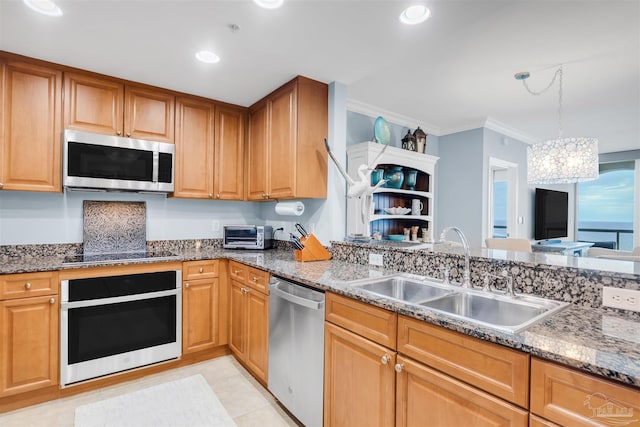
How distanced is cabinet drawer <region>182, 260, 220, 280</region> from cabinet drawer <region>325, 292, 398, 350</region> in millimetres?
1390

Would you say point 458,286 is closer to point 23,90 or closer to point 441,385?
point 441,385

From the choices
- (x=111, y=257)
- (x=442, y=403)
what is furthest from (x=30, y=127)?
(x=442, y=403)

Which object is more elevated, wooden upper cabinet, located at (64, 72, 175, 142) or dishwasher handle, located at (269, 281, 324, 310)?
wooden upper cabinet, located at (64, 72, 175, 142)

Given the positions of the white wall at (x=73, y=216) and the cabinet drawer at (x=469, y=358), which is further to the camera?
the white wall at (x=73, y=216)

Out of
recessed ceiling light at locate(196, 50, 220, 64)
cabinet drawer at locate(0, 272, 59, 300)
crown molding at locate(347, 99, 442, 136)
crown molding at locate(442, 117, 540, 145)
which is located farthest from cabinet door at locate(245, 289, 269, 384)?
crown molding at locate(442, 117, 540, 145)

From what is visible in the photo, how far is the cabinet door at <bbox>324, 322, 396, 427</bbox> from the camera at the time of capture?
137 cm

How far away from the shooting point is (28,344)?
6.69 ft

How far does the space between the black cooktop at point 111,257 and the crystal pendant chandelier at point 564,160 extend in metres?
3.50

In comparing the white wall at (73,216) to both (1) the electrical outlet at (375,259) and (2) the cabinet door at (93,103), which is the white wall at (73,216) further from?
(1) the electrical outlet at (375,259)

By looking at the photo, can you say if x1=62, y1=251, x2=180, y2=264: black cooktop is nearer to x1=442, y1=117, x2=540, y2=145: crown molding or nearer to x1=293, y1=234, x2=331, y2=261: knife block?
x1=293, y1=234, x2=331, y2=261: knife block

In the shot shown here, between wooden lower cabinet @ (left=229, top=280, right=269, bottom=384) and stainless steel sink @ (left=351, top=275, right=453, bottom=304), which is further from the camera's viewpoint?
wooden lower cabinet @ (left=229, top=280, right=269, bottom=384)

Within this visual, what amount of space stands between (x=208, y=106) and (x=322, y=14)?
1.73 meters

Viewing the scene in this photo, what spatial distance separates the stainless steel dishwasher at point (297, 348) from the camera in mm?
1738

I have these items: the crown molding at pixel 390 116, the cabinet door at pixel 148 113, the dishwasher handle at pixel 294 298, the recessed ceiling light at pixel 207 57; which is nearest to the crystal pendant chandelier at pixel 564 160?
the crown molding at pixel 390 116
